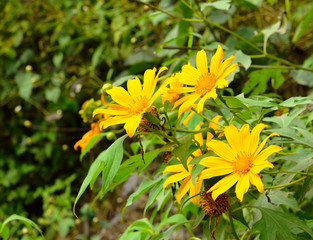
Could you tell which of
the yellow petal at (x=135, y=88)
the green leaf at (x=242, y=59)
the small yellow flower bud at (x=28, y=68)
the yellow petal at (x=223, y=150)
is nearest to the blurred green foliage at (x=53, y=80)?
the small yellow flower bud at (x=28, y=68)

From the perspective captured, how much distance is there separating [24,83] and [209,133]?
204cm

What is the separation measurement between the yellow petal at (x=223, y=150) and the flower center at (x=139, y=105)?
4.6 inches

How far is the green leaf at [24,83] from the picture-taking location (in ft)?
7.66

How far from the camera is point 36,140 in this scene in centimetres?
244

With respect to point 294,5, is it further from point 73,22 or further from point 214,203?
point 214,203

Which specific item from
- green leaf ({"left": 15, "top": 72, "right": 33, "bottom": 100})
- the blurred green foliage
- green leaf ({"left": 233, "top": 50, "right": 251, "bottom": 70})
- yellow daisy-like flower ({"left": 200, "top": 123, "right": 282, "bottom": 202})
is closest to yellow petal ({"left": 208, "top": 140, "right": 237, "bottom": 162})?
yellow daisy-like flower ({"left": 200, "top": 123, "right": 282, "bottom": 202})

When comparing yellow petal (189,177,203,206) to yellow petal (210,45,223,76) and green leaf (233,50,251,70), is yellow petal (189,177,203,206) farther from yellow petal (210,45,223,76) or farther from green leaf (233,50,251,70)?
green leaf (233,50,251,70)

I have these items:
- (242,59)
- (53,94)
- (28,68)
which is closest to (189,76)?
(242,59)

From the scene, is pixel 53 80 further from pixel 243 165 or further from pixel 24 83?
pixel 243 165

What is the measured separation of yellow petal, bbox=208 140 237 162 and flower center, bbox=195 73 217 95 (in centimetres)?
8

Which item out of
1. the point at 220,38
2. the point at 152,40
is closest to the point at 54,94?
the point at 152,40

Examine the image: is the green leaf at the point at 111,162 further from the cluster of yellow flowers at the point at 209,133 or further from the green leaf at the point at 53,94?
A: the green leaf at the point at 53,94

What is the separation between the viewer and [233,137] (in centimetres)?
54

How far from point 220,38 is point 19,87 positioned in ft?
4.47
